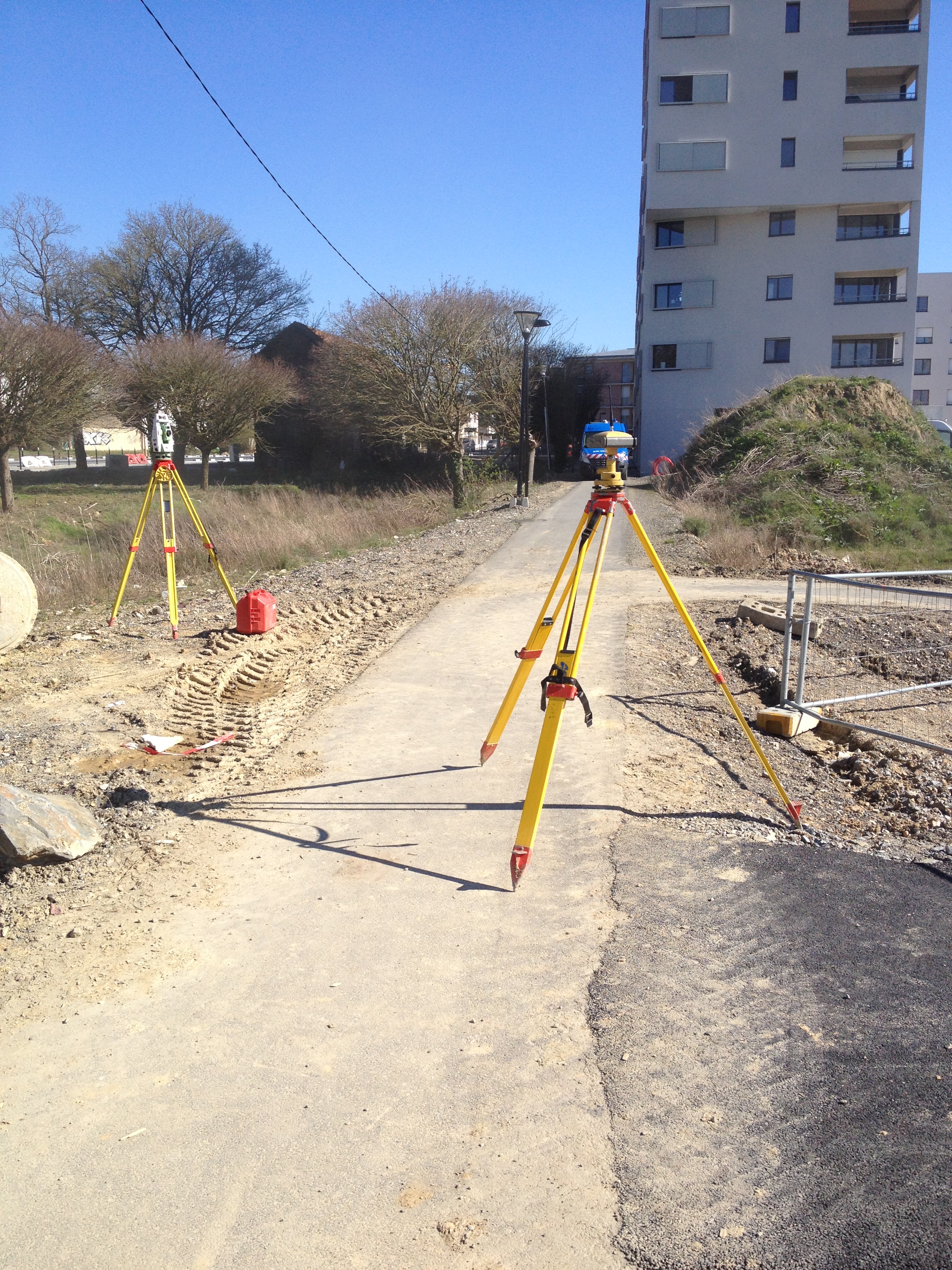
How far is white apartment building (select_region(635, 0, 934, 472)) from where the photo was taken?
115 ft

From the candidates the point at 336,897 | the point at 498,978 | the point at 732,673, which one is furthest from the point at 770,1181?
the point at 732,673

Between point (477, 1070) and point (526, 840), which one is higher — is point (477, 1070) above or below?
below

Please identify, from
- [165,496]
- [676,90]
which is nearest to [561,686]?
[165,496]

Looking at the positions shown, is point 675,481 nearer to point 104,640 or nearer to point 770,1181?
point 104,640

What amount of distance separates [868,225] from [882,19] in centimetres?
866

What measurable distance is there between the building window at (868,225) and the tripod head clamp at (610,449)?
38.5m

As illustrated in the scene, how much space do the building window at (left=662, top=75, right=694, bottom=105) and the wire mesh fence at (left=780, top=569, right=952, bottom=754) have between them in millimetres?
31199

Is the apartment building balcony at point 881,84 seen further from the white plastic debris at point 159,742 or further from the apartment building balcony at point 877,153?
the white plastic debris at point 159,742

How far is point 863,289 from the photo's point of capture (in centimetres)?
3706

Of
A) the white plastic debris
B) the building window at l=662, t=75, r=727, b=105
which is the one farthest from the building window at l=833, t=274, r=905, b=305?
the white plastic debris

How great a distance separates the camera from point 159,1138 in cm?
259

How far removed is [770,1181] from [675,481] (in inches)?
954

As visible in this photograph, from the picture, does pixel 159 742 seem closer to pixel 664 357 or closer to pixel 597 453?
pixel 597 453

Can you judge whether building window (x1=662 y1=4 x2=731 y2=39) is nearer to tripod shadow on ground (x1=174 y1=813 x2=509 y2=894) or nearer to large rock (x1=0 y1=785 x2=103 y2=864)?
tripod shadow on ground (x1=174 y1=813 x2=509 y2=894)
